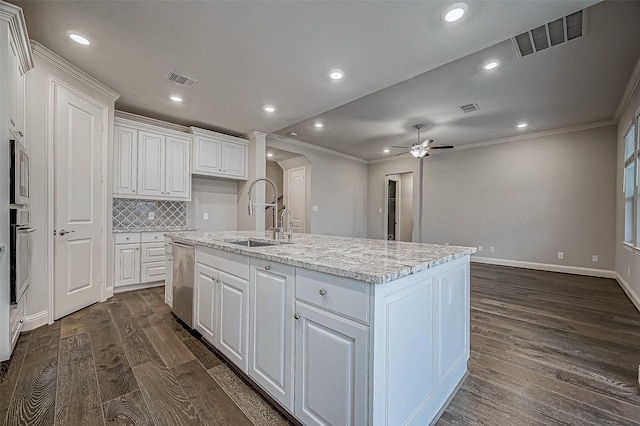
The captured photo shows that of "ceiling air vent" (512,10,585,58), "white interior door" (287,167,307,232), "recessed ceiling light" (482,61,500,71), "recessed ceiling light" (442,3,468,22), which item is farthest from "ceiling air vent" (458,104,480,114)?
"white interior door" (287,167,307,232)

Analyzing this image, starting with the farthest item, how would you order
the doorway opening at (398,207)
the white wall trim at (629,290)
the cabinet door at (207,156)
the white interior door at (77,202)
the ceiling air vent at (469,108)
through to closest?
the doorway opening at (398,207) < the cabinet door at (207,156) < the ceiling air vent at (469,108) < the white wall trim at (629,290) < the white interior door at (77,202)

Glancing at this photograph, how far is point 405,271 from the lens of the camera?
112 centimetres

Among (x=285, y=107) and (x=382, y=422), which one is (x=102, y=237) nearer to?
(x=285, y=107)

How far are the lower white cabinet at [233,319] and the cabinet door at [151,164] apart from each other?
2.74 meters

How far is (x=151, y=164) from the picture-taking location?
399 cm

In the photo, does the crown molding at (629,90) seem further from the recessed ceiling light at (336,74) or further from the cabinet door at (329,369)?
the cabinet door at (329,369)

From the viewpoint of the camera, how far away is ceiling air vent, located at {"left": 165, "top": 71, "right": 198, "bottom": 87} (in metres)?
2.95

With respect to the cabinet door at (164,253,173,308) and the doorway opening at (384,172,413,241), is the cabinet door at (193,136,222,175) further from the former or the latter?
the doorway opening at (384,172,413,241)

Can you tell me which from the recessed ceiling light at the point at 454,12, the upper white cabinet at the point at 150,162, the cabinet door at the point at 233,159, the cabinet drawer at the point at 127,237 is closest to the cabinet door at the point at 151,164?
the upper white cabinet at the point at 150,162

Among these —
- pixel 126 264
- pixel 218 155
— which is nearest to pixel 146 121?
pixel 218 155

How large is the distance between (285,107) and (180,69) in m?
1.37

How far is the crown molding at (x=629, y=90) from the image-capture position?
3035 mm

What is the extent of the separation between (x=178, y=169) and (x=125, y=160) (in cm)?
70

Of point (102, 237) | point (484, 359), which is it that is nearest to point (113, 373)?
point (102, 237)
